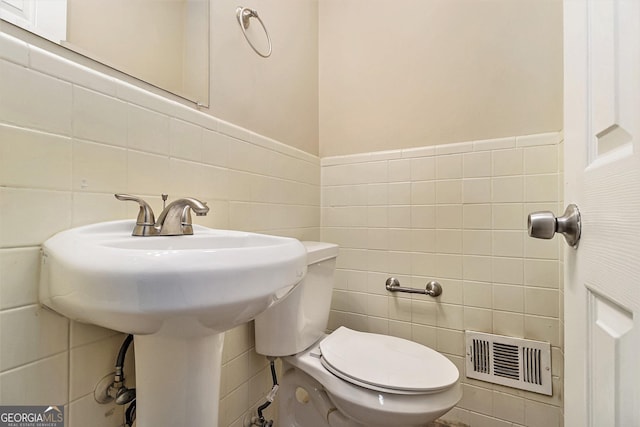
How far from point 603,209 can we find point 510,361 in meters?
1.03

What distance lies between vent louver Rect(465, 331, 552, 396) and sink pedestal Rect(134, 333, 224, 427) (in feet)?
3.50

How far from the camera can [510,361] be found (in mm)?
1105

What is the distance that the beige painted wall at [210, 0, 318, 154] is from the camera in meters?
0.98

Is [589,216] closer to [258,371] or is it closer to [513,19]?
[258,371]

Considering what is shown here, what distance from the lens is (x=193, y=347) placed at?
0.51m

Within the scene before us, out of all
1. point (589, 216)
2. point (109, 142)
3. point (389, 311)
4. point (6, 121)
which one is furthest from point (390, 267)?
point (6, 121)

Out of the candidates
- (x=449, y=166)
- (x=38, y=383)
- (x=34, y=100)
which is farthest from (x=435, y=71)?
(x=38, y=383)

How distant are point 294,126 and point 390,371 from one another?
1080 millimetres

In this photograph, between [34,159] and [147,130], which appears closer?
[34,159]

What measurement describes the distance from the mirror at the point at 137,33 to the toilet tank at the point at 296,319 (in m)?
0.67

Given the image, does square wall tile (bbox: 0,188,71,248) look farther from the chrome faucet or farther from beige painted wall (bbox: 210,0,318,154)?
beige painted wall (bbox: 210,0,318,154)

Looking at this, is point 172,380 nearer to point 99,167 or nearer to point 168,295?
point 168,295

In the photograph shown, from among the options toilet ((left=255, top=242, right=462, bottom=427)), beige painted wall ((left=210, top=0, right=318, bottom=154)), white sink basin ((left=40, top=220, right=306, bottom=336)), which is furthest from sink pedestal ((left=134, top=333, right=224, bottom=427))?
beige painted wall ((left=210, top=0, right=318, bottom=154))

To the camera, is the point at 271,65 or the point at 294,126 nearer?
the point at 271,65
